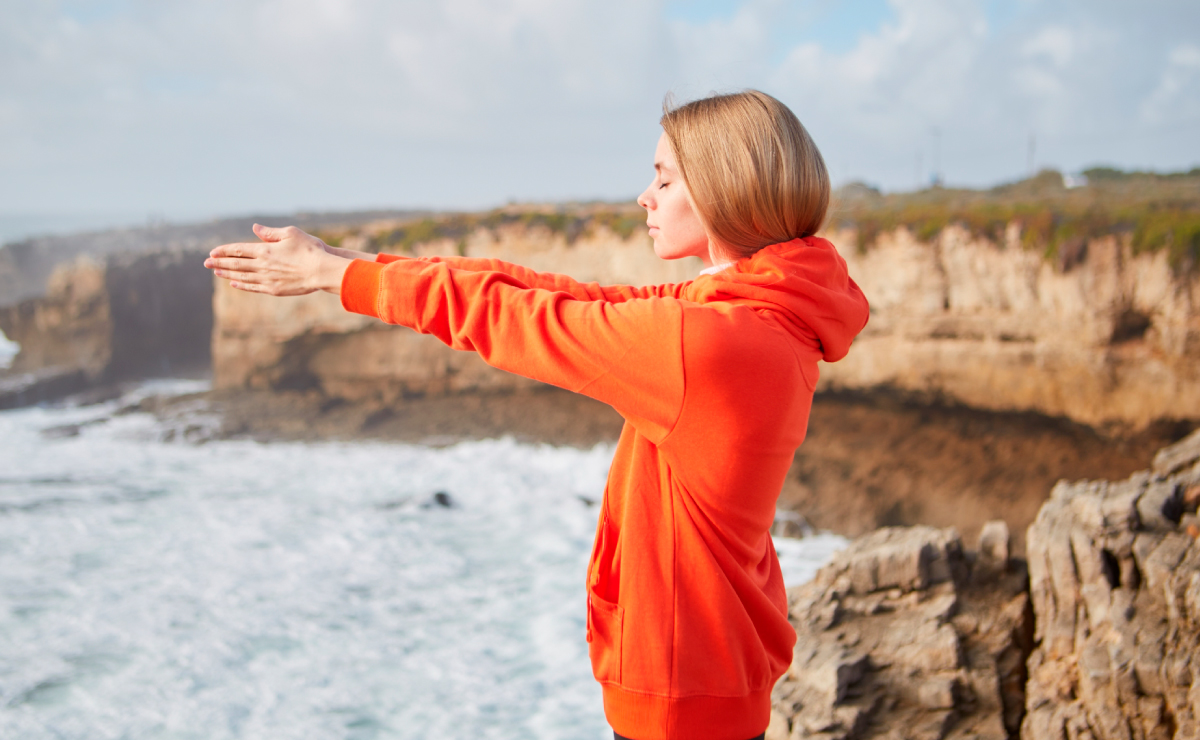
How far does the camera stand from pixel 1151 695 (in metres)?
2.88

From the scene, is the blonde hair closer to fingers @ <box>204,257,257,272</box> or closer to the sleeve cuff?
the sleeve cuff

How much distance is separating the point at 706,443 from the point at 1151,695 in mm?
2766

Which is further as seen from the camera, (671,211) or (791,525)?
(791,525)

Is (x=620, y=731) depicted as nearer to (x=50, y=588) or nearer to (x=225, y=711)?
(x=225, y=711)

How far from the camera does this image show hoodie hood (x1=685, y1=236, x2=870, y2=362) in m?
1.24

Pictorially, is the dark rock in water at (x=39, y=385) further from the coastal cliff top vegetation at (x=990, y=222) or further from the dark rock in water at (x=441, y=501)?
the dark rock in water at (x=441, y=501)

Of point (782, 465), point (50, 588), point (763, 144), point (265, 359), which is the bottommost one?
point (50, 588)

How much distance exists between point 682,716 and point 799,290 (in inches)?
31.1

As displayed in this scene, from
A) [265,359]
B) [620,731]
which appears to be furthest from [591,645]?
[265,359]

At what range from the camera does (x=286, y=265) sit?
133cm

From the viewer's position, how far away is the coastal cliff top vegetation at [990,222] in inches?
330

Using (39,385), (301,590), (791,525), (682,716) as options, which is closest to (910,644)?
(682,716)

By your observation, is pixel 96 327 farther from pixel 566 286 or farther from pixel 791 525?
pixel 566 286

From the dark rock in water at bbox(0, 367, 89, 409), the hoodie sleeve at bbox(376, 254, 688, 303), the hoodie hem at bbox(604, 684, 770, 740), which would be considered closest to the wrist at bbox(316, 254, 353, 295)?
the hoodie sleeve at bbox(376, 254, 688, 303)
